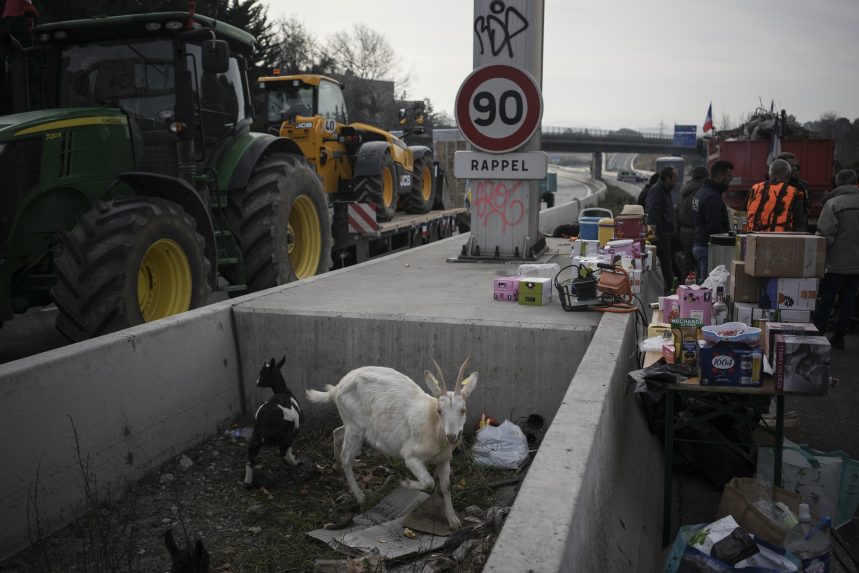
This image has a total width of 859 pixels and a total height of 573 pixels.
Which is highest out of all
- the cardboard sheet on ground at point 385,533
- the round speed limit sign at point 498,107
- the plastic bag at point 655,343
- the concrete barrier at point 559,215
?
the round speed limit sign at point 498,107

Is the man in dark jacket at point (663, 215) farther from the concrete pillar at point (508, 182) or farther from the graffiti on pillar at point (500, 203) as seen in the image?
the graffiti on pillar at point (500, 203)

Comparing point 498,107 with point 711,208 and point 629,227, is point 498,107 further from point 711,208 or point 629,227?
point 711,208

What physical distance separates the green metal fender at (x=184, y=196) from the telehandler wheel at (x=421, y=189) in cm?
Answer: 1059

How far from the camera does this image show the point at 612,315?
5848 mm

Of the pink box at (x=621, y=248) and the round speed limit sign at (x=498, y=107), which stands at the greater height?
the round speed limit sign at (x=498, y=107)

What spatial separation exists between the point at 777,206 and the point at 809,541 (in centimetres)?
460

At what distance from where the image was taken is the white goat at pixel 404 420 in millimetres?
4031

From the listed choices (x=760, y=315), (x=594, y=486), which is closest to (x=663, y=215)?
(x=760, y=315)

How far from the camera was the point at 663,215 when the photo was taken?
10.8 meters

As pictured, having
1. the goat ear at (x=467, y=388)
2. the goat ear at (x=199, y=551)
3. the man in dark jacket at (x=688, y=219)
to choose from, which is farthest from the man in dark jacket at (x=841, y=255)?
the goat ear at (x=199, y=551)

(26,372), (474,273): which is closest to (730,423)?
(474,273)

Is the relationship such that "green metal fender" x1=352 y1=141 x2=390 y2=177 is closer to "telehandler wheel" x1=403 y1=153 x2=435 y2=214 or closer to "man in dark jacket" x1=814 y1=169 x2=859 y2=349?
"telehandler wheel" x1=403 y1=153 x2=435 y2=214

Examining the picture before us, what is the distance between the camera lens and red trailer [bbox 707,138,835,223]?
1450 cm

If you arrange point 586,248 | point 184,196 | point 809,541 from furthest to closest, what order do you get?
point 586,248, point 184,196, point 809,541
